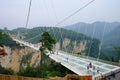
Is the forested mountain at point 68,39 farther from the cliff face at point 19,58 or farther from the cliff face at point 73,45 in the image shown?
the cliff face at point 19,58

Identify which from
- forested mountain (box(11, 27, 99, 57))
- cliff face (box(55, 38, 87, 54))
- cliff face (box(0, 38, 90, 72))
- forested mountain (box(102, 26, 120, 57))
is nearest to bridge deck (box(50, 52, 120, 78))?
cliff face (box(0, 38, 90, 72))

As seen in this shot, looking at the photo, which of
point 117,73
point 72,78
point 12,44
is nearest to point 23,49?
point 12,44

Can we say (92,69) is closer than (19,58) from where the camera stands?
Yes

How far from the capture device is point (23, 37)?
97.9 metres

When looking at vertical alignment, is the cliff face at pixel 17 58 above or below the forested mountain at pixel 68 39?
below

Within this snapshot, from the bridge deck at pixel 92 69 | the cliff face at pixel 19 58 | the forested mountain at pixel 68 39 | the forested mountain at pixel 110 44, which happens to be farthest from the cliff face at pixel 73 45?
the bridge deck at pixel 92 69

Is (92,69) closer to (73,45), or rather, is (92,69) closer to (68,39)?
(73,45)

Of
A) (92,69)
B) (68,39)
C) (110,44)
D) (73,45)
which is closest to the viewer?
(92,69)

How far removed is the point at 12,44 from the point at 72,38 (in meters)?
33.4

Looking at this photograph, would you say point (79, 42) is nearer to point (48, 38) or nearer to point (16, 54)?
point (16, 54)

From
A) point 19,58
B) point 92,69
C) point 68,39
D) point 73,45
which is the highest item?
point 92,69

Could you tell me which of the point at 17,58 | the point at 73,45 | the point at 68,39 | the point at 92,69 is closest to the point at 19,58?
the point at 17,58

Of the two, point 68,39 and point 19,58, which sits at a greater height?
point 68,39

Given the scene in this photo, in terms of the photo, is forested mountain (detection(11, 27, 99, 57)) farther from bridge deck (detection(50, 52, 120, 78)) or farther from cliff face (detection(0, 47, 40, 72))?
bridge deck (detection(50, 52, 120, 78))
